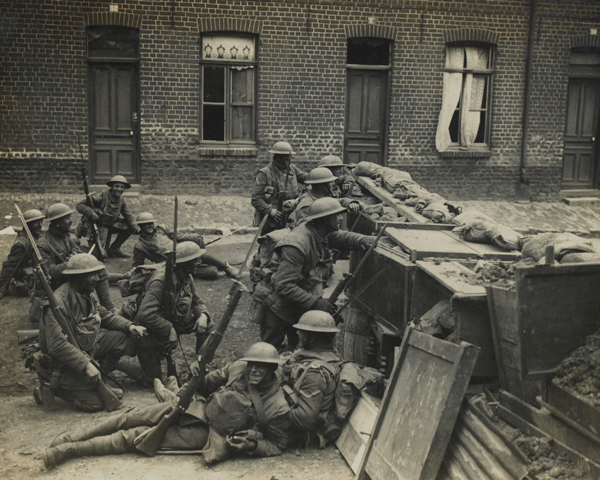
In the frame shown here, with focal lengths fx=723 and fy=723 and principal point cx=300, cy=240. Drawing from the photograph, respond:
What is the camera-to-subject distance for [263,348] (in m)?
5.48

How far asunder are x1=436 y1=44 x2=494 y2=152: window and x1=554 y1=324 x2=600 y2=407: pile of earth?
1078 centimetres

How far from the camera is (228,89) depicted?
14.3m

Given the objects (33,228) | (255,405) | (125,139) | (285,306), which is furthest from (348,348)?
(125,139)

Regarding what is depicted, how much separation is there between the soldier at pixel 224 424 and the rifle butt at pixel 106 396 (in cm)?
81

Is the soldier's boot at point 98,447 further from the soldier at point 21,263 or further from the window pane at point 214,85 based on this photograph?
the window pane at point 214,85

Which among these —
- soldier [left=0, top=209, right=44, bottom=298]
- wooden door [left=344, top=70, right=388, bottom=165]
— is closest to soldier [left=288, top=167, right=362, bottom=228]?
soldier [left=0, top=209, right=44, bottom=298]

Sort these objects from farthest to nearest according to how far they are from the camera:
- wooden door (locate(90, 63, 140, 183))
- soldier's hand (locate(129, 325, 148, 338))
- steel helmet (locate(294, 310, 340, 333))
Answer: wooden door (locate(90, 63, 140, 183)), soldier's hand (locate(129, 325, 148, 338)), steel helmet (locate(294, 310, 340, 333))

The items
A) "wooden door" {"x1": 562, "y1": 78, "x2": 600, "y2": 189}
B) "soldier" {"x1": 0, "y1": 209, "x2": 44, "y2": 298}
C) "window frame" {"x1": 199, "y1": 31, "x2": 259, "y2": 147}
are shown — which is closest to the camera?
A: "soldier" {"x1": 0, "y1": 209, "x2": 44, "y2": 298}

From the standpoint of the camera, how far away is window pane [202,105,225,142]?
14.3m

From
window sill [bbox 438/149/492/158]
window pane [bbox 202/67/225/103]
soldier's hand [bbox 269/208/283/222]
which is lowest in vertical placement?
soldier's hand [bbox 269/208/283/222]

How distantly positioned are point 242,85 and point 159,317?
27.3ft

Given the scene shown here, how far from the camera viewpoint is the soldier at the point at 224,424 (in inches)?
215

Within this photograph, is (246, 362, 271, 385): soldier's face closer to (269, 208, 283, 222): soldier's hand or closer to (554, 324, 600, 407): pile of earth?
A: (554, 324, 600, 407): pile of earth

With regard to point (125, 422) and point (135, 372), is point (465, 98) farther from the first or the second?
point (125, 422)
